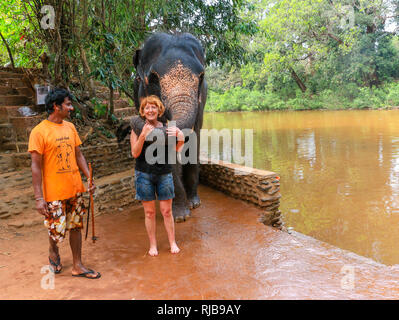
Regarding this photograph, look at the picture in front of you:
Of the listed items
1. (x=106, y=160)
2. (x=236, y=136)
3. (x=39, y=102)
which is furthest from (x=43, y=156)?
(x=236, y=136)

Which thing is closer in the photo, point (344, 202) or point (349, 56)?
point (344, 202)

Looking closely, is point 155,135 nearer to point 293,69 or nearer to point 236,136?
point 236,136

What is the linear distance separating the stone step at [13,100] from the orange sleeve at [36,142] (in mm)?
5430

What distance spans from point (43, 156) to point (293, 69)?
103ft

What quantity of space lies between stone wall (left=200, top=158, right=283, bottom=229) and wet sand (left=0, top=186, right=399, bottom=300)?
0.68 metres

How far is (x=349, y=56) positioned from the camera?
27891 millimetres

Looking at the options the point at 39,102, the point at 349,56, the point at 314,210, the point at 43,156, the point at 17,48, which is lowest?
the point at 314,210

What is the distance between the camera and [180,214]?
5.18 meters

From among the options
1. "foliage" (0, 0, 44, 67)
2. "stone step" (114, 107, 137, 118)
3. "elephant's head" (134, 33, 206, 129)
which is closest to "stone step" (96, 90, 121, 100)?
"stone step" (114, 107, 137, 118)

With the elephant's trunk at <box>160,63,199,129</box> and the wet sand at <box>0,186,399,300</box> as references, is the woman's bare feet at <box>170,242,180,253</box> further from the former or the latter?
the elephant's trunk at <box>160,63,199,129</box>

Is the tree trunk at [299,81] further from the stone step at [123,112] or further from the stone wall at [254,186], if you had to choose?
the stone wall at [254,186]

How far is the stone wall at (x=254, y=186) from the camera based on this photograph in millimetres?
5633

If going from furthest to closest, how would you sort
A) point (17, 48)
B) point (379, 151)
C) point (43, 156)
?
point (379, 151) < point (17, 48) < point (43, 156)

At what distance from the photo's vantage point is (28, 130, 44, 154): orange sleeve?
10.1ft
